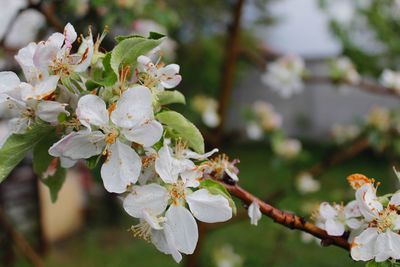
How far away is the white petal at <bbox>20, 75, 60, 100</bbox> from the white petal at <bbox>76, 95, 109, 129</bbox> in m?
0.04

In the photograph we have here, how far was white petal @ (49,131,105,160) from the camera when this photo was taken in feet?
1.72

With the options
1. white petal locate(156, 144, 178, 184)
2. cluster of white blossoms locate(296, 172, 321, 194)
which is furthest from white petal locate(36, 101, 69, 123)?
cluster of white blossoms locate(296, 172, 321, 194)

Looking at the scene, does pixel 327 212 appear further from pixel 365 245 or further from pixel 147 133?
pixel 147 133

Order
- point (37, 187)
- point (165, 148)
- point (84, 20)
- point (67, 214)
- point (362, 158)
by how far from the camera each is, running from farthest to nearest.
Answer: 1. point (362, 158)
2. point (67, 214)
3. point (37, 187)
4. point (84, 20)
5. point (165, 148)

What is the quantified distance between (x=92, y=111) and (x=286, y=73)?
1.81 metres

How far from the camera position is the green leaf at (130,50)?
1.80 ft

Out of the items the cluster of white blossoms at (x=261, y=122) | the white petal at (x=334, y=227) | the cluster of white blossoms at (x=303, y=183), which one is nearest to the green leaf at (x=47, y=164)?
the white petal at (x=334, y=227)

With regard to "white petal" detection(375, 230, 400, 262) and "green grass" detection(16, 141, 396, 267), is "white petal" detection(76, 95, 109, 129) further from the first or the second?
"green grass" detection(16, 141, 396, 267)

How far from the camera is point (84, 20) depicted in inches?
77.7

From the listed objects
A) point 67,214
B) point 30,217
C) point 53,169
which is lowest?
point 67,214

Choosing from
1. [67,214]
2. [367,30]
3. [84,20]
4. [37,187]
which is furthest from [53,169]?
[367,30]

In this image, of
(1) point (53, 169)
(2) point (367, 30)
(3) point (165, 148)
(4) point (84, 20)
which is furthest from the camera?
(2) point (367, 30)

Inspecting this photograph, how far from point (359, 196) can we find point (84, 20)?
62.4 inches

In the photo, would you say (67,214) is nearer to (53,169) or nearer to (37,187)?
(37,187)
